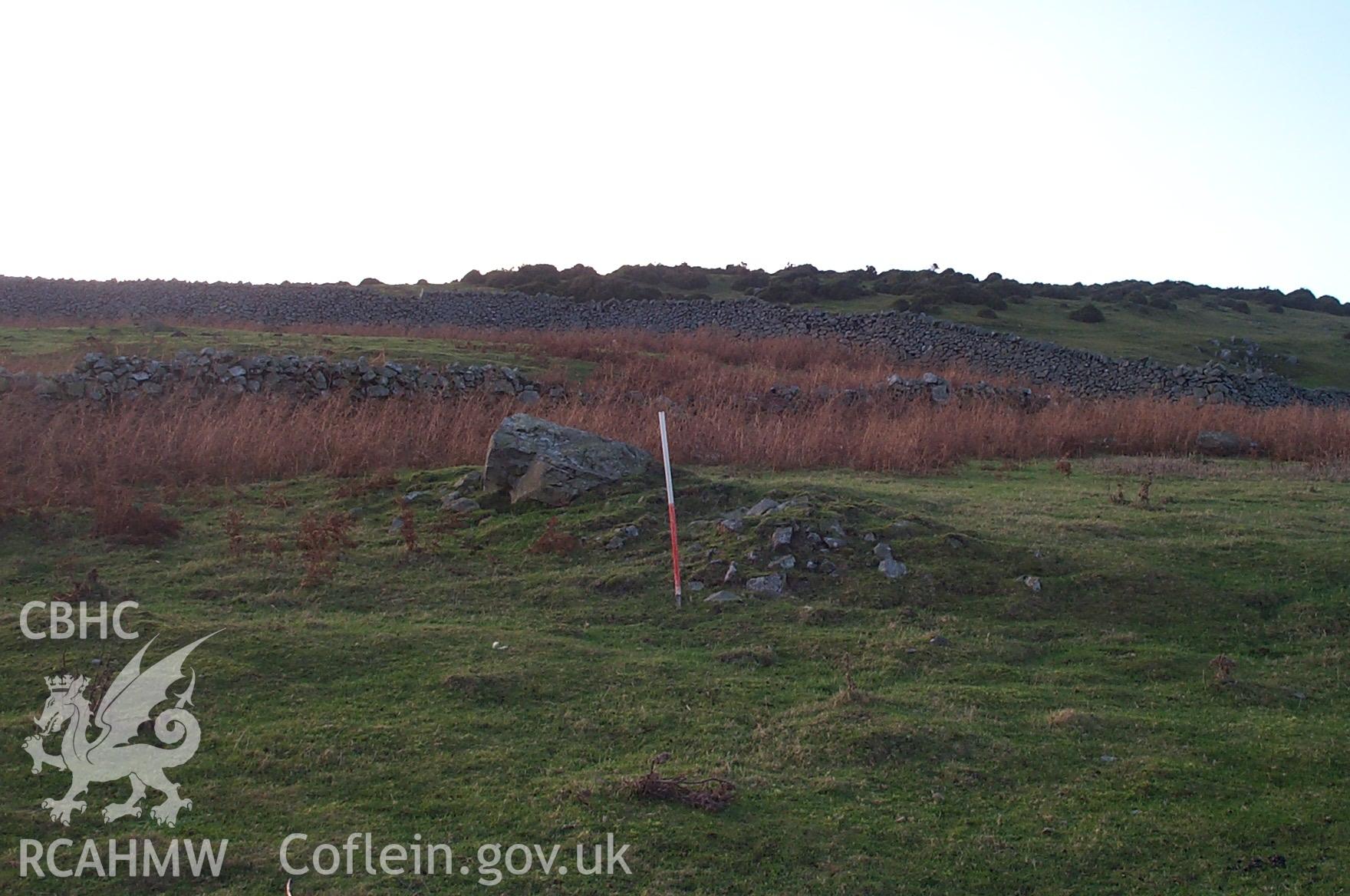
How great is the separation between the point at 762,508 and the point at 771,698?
3.32 m

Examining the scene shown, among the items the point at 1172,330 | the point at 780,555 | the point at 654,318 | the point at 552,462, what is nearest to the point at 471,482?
the point at 552,462

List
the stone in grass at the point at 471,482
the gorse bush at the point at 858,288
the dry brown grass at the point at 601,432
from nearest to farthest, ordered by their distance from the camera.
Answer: the stone in grass at the point at 471,482
the dry brown grass at the point at 601,432
the gorse bush at the point at 858,288

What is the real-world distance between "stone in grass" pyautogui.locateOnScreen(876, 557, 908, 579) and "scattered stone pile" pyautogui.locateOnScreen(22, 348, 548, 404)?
37.2 ft

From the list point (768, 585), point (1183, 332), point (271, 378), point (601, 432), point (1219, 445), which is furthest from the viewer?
point (1183, 332)

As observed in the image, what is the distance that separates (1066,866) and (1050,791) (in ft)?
2.27

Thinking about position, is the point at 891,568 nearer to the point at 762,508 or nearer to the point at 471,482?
the point at 762,508

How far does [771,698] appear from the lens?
6.25m

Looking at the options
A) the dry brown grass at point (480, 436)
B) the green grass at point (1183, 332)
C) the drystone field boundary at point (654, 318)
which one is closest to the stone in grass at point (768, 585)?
the dry brown grass at point (480, 436)

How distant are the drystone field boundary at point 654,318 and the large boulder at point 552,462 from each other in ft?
59.4

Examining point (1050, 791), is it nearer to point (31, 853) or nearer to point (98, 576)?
point (31, 853)

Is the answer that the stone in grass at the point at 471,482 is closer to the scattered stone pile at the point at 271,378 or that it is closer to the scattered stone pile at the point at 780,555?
the scattered stone pile at the point at 780,555

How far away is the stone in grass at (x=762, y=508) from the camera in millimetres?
9320

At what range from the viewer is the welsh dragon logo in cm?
483

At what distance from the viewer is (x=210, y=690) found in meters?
6.07
